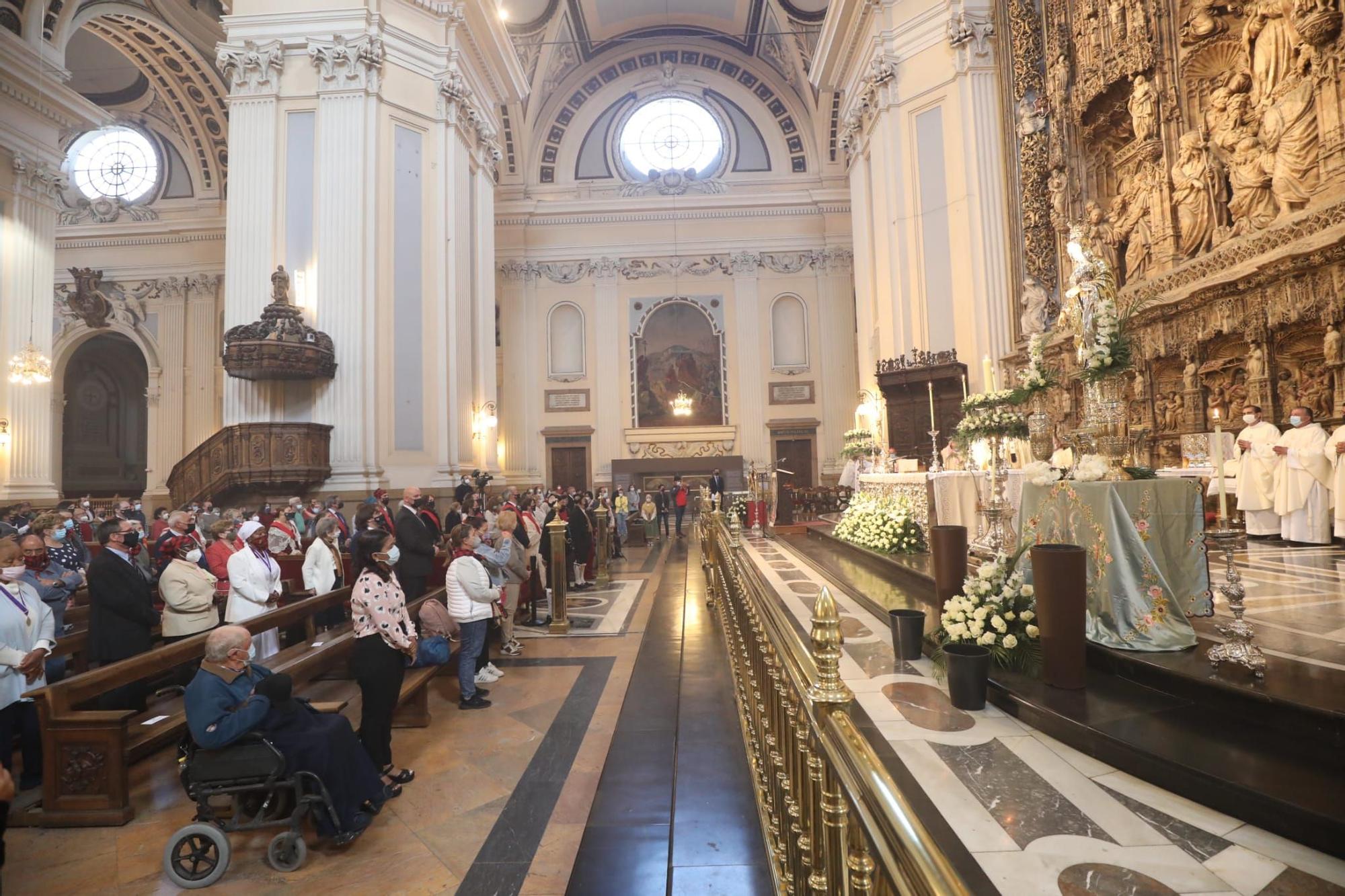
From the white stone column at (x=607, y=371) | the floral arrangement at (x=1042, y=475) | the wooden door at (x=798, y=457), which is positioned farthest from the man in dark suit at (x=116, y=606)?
the wooden door at (x=798, y=457)

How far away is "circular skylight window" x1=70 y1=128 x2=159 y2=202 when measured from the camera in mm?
21984

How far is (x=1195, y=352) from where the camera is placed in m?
8.68

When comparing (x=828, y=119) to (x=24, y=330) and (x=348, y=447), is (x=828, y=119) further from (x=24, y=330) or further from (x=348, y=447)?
(x=24, y=330)

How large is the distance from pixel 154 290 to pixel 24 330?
10511 millimetres

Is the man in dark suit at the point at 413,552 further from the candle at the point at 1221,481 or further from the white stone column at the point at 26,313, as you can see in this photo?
the white stone column at the point at 26,313

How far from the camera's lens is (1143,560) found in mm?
3721

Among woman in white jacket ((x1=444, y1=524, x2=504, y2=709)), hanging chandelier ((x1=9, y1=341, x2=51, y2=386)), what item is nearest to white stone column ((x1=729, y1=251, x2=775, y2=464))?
hanging chandelier ((x1=9, y1=341, x2=51, y2=386))

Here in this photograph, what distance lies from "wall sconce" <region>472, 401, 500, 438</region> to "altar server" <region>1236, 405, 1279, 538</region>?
523 inches

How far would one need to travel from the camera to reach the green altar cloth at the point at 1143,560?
12.0 feet

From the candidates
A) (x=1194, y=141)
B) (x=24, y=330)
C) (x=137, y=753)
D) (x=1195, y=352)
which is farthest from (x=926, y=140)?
(x=24, y=330)

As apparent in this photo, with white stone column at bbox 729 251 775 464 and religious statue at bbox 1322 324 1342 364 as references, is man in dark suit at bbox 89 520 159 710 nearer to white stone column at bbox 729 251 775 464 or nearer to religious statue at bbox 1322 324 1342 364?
religious statue at bbox 1322 324 1342 364

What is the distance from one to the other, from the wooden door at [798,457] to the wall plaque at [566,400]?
676cm

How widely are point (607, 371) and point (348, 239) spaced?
1169 centimetres

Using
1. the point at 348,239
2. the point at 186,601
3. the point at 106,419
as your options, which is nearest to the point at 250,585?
the point at 186,601
